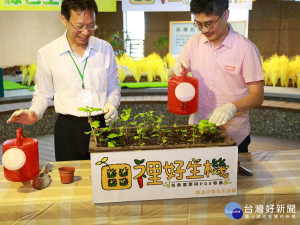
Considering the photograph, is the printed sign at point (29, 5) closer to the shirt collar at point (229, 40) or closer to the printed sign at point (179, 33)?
the printed sign at point (179, 33)

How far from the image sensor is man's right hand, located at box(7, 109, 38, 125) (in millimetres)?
1532

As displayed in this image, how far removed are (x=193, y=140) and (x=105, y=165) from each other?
358mm

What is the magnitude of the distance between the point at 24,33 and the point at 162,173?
565cm

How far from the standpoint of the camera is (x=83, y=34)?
168 cm

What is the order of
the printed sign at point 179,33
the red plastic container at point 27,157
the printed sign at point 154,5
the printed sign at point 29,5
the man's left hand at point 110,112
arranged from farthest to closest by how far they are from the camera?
the printed sign at point 179,33 → the printed sign at point 154,5 → the printed sign at point 29,5 → the man's left hand at point 110,112 → the red plastic container at point 27,157

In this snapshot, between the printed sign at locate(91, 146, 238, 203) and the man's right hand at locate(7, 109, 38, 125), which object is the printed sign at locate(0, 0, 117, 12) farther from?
the printed sign at locate(91, 146, 238, 203)

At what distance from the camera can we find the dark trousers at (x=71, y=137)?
181 cm

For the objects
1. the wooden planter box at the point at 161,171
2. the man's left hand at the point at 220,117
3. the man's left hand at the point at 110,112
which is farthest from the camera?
the man's left hand at the point at 110,112

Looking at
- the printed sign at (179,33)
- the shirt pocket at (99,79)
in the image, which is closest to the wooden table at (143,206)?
the shirt pocket at (99,79)

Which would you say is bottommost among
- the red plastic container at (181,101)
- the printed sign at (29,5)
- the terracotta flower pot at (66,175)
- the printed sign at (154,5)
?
→ the terracotta flower pot at (66,175)

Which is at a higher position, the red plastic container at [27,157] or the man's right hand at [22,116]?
the man's right hand at [22,116]

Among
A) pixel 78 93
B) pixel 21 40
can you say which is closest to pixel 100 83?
pixel 78 93

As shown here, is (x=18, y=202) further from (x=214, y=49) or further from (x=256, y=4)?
(x=256, y=4)
